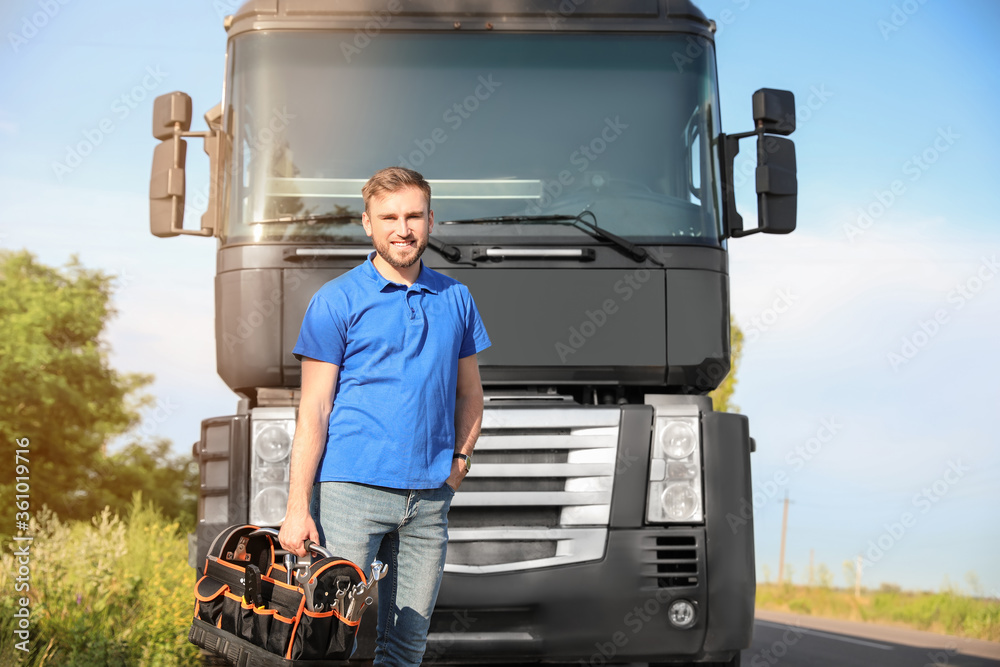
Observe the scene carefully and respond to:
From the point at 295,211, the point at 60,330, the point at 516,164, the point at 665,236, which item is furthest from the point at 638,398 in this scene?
the point at 60,330

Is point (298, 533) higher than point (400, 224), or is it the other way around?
point (400, 224)

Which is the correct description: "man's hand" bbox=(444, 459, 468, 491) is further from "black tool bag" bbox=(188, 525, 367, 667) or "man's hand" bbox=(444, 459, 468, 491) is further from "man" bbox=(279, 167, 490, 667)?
"black tool bag" bbox=(188, 525, 367, 667)

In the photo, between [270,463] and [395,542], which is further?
[270,463]

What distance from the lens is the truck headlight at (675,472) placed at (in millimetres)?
5051

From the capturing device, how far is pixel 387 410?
3418 mm

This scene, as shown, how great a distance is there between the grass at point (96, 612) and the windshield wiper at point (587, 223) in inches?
146

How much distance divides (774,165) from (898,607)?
14.8m

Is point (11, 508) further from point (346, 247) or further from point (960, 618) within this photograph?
point (960, 618)

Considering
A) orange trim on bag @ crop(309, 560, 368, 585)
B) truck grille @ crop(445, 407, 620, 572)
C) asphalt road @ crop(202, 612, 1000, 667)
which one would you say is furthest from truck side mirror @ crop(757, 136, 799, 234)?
asphalt road @ crop(202, 612, 1000, 667)

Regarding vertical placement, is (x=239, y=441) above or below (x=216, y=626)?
above

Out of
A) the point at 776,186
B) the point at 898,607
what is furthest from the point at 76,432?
the point at 776,186

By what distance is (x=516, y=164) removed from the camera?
5.47 m

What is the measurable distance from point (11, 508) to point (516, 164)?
11.7 meters

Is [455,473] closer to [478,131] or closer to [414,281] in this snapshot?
[414,281]
